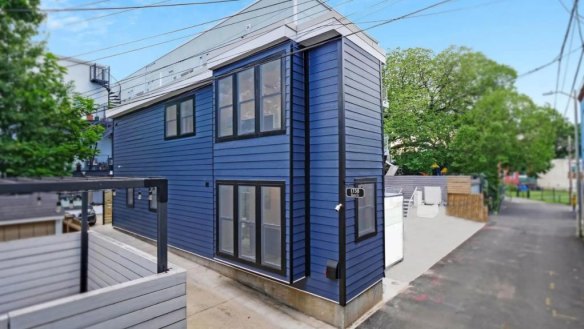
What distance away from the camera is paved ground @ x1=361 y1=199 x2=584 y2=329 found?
5.93m

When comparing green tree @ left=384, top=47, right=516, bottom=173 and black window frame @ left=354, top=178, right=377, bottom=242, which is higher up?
green tree @ left=384, top=47, right=516, bottom=173

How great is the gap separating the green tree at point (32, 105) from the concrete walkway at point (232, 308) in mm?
2641

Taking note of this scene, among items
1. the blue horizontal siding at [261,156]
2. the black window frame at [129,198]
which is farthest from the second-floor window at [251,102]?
the black window frame at [129,198]

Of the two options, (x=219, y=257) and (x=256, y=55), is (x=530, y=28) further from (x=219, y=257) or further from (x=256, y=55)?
(x=219, y=257)

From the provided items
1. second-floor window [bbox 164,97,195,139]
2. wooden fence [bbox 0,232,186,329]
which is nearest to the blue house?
second-floor window [bbox 164,97,195,139]

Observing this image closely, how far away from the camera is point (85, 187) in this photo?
319 cm

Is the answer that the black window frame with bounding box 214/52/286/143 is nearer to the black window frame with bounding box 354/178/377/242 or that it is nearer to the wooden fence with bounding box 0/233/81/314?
the black window frame with bounding box 354/178/377/242

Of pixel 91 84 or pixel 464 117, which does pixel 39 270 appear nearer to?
pixel 91 84

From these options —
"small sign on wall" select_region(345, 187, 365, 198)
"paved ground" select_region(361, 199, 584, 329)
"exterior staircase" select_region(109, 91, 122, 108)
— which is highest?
"exterior staircase" select_region(109, 91, 122, 108)

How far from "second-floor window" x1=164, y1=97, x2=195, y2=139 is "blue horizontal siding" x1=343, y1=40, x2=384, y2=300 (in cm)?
488

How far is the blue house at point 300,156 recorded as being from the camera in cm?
Result: 561

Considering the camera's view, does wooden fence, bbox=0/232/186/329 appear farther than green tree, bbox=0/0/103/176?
Yes

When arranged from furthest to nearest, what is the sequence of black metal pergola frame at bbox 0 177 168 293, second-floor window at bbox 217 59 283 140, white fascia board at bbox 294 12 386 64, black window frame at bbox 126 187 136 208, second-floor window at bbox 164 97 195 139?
black window frame at bbox 126 187 136 208 < second-floor window at bbox 164 97 195 139 < second-floor window at bbox 217 59 283 140 < white fascia board at bbox 294 12 386 64 < black metal pergola frame at bbox 0 177 168 293

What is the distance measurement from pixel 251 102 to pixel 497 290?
7340mm
